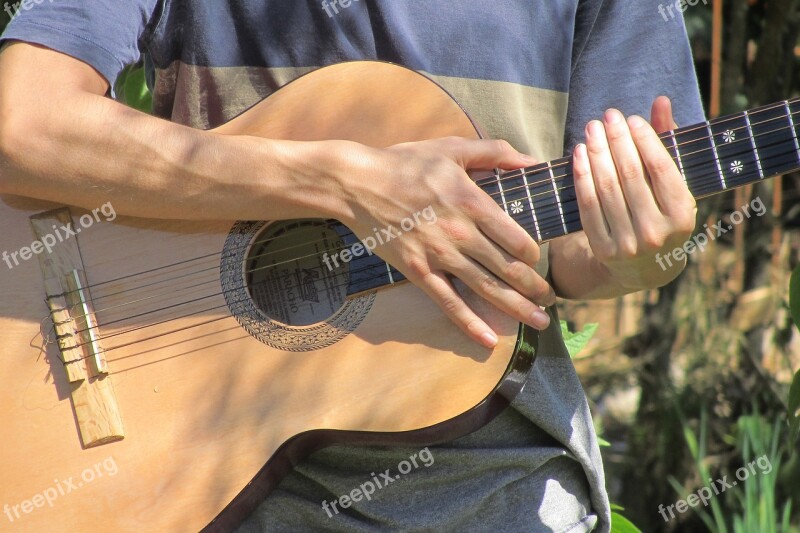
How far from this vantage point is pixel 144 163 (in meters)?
1.33

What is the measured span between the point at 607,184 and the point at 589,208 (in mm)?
45

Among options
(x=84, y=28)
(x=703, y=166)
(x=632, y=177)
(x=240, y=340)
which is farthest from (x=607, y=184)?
(x=84, y=28)

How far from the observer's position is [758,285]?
3.66 meters

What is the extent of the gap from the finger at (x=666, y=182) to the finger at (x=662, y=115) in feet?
0.30

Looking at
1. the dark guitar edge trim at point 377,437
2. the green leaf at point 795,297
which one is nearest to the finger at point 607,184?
the dark guitar edge trim at point 377,437

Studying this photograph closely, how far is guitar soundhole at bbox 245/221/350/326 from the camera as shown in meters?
1.49

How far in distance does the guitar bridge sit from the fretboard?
69 centimetres

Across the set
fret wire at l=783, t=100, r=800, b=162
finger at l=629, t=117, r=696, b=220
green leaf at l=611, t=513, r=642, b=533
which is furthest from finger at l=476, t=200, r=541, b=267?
green leaf at l=611, t=513, r=642, b=533

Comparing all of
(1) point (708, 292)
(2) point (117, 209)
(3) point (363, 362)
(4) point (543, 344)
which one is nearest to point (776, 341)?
(1) point (708, 292)

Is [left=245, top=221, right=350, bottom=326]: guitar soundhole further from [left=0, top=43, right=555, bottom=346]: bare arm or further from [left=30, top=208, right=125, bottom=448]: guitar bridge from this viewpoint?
[left=30, top=208, right=125, bottom=448]: guitar bridge

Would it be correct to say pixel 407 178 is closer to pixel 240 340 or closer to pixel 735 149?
pixel 240 340

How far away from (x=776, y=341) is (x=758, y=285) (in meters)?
0.43

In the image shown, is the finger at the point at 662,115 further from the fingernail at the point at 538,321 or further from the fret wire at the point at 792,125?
the fingernail at the point at 538,321

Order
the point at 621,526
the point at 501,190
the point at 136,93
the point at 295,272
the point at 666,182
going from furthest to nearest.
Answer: the point at 136,93, the point at 621,526, the point at 295,272, the point at 501,190, the point at 666,182
